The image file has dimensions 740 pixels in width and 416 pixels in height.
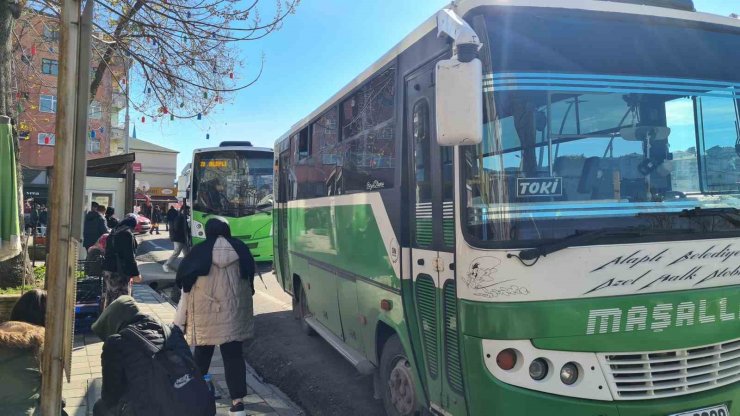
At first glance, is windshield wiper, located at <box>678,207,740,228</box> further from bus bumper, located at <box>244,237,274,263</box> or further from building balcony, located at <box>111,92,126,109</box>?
bus bumper, located at <box>244,237,274,263</box>

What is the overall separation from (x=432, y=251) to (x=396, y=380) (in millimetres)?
1377

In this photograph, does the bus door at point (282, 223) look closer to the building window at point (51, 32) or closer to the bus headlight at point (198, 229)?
the building window at point (51, 32)

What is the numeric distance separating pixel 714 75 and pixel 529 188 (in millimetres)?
1597

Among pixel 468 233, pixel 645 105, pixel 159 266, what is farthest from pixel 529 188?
pixel 159 266

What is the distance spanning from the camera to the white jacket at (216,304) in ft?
14.0

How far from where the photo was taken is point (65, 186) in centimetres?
236

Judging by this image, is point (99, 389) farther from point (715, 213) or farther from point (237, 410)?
point (715, 213)

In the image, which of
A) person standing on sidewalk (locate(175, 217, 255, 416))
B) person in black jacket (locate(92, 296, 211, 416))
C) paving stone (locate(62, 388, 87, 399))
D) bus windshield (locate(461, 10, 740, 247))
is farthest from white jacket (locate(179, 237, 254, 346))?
bus windshield (locate(461, 10, 740, 247))

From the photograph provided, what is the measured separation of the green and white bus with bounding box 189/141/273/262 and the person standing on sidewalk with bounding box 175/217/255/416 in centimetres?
999

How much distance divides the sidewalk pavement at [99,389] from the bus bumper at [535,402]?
237 cm

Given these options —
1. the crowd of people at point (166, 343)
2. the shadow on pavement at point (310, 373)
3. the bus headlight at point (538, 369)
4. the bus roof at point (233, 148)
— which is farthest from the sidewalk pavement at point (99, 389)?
the bus roof at point (233, 148)

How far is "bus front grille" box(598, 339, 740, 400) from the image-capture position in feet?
9.00

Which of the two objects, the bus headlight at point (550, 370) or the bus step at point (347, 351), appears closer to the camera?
the bus headlight at point (550, 370)

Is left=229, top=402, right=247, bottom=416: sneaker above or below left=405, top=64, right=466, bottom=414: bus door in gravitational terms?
below
